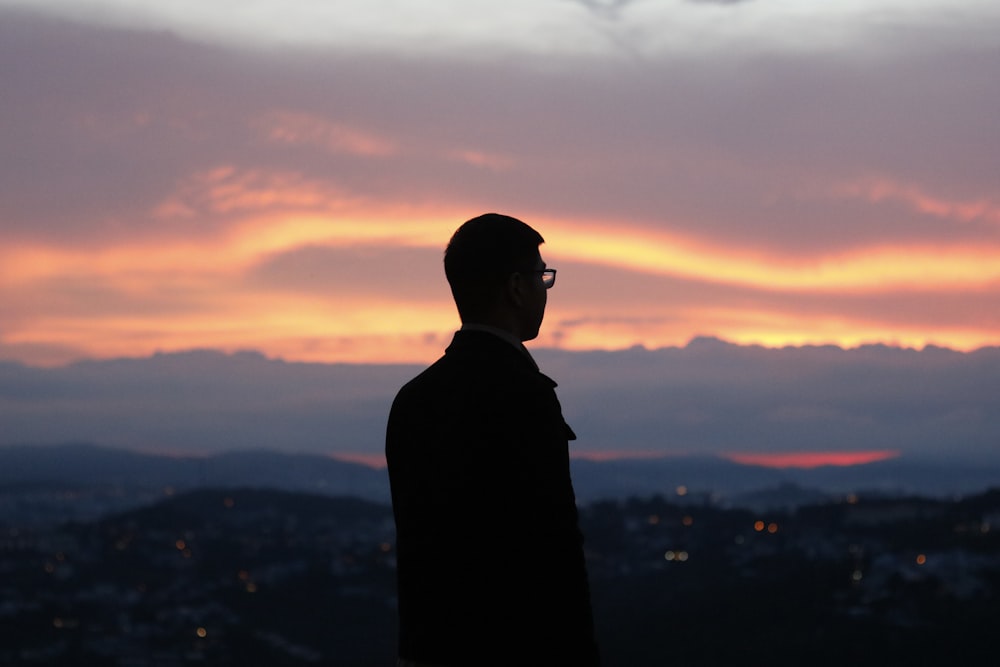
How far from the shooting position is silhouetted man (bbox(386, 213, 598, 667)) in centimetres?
323

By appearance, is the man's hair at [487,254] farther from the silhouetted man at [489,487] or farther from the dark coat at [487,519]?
the dark coat at [487,519]

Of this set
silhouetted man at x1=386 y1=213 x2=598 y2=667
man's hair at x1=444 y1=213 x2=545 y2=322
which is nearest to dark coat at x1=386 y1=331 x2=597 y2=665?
silhouetted man at x1=386 y1=213 x2=598 y2=667

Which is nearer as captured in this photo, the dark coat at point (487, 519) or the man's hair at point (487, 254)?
the dark coat at point (487, 519)

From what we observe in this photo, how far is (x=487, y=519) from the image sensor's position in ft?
10.9

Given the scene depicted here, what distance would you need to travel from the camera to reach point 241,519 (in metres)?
128

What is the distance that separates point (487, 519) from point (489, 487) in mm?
79

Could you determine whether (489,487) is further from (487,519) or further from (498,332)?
(498,332)

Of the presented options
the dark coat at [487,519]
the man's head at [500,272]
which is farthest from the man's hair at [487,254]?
the dark coat at [487,519]

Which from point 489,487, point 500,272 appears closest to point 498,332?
point 500,272

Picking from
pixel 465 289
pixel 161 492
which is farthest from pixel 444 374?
pixel 161 492

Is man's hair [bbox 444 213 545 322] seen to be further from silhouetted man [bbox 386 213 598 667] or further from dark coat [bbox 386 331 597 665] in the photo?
dark coat [bbox 386 331 597 665]

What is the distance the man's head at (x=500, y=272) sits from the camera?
3.52 meters

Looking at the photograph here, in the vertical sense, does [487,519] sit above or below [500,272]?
below

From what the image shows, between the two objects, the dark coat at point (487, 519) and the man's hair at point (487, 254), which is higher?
the man's hair at point (487, 254)
